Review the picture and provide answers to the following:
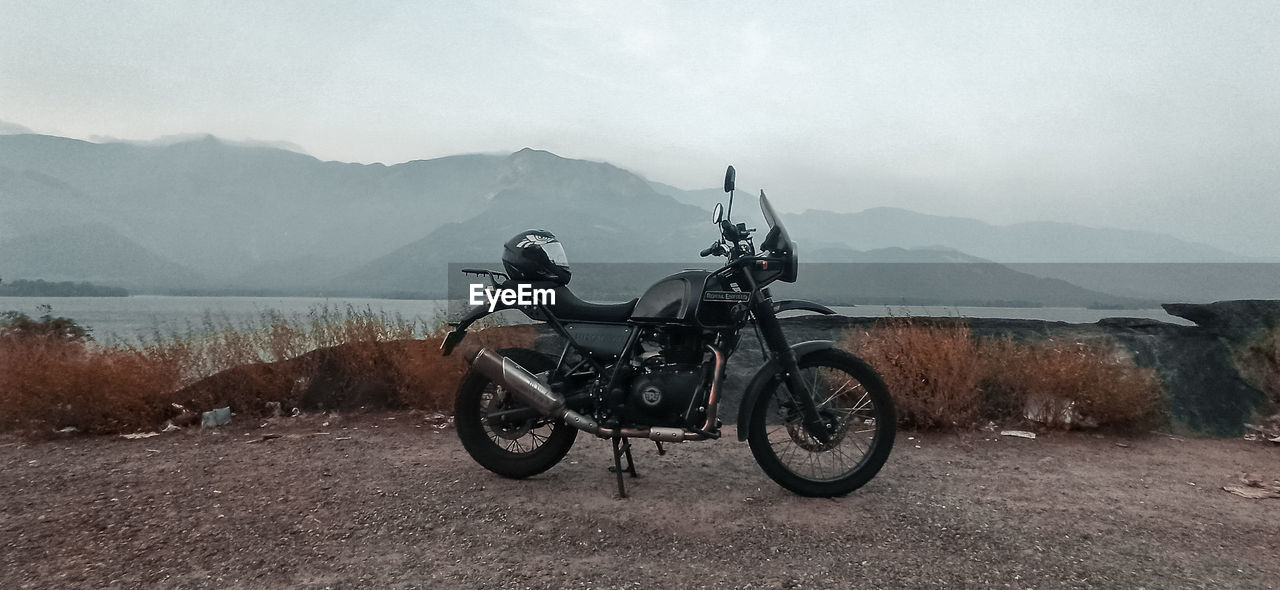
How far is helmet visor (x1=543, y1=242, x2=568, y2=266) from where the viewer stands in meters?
4.53

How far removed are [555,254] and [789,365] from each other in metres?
1.62

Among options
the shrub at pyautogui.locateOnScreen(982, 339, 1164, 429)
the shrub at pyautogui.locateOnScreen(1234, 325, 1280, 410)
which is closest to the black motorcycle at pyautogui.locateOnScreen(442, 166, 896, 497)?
the shrub at pyautogui.locateOnScreen(982, 339, 1164, 429)

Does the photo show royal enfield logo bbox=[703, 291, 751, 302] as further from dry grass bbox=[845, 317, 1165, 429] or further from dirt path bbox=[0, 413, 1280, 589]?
dry grass bbox=[845, 317, 1165, 429]

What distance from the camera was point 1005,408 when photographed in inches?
257

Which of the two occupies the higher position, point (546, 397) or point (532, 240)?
point (532, 240)

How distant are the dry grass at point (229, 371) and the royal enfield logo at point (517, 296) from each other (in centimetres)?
262

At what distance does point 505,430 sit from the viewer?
4.64m

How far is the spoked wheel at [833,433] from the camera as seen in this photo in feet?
14.0

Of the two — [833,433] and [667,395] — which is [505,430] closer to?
[667,395]

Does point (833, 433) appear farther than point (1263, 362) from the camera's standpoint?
No

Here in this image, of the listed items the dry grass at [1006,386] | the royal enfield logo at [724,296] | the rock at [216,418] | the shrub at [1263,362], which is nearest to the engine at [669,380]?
the royal enfield logo at [724,296]

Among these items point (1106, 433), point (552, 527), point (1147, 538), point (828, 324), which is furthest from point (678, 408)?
point (828, 324)

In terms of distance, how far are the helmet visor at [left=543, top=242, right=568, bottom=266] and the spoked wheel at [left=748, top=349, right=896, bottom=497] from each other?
1.51 meters

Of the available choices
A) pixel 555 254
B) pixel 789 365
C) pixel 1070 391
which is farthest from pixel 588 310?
pixel 1070 391
